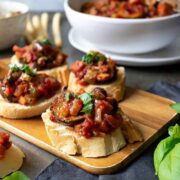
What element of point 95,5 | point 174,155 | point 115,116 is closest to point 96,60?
point 115,116

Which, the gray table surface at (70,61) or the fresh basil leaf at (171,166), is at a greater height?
the fresh basil leaf at (171,166)

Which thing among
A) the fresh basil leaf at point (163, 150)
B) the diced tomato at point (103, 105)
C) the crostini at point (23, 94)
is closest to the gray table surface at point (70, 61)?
the crostini at point (23, 94)

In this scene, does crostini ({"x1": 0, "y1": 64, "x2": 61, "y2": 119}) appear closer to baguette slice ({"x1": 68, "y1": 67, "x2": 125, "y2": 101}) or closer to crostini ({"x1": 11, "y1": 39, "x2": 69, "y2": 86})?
baguette slice ({"x1": 68, "y1": 67, "x2": 125, "y2": 101})

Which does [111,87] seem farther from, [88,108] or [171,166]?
[171,166]

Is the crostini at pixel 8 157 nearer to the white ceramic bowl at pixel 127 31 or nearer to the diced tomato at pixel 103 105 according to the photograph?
the diced tomato at pixel 103 105

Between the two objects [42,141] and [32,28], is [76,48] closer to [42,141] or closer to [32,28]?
[32,28]

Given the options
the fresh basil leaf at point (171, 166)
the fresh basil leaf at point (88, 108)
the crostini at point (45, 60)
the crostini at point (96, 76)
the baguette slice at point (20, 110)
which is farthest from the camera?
the crostini at point (45, 60)

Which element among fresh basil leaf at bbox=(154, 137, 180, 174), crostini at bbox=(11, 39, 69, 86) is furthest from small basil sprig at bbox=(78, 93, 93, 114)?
crostini at bbox=(11, 39, 69, 86)
